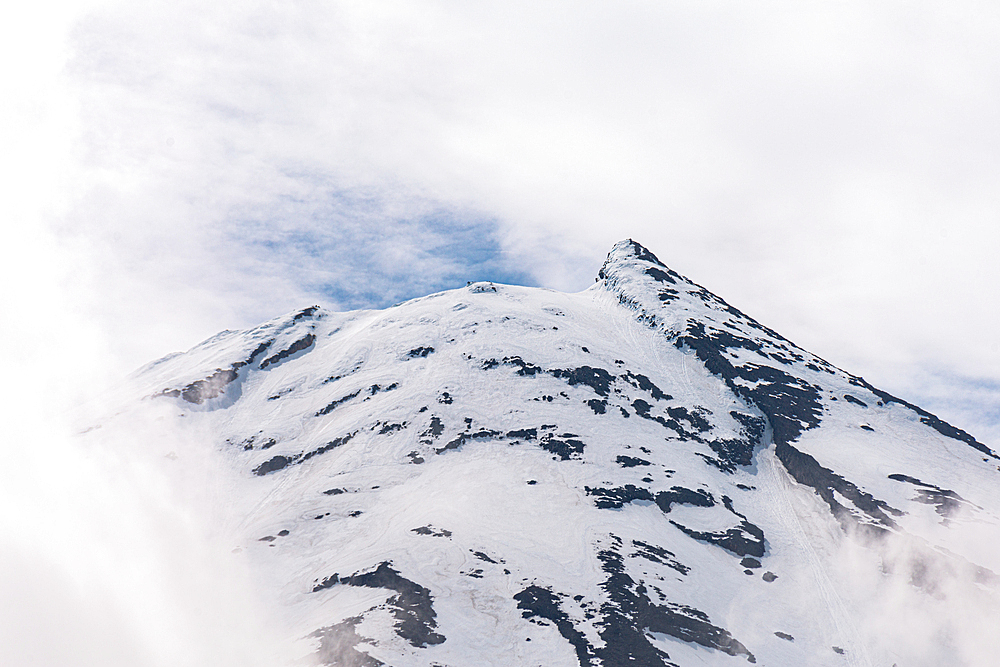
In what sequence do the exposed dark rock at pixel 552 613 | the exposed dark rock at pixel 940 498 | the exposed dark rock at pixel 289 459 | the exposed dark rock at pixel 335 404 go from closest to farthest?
the exposed dark rock at pixel 552 613 → the exposed dark rock at pixel 940 498 → the exposed dark rock at pixel 289 459 → the exposed dark rock at pixel 335 404

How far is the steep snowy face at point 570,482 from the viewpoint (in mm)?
97188

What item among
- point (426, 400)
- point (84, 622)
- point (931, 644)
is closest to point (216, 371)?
point (426, 400)

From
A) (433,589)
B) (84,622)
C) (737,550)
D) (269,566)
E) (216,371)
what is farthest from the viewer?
(216,371)

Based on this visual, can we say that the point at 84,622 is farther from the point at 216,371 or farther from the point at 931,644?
the point at 931,644

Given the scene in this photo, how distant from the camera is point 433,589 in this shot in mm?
97688

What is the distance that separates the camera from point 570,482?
406ft

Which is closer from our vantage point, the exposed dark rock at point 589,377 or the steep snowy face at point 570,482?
the steep snowy face at point 570,482

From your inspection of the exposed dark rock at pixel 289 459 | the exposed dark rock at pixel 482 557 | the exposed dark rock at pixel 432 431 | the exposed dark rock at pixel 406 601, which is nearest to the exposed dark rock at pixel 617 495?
the exposed dark rock at pixel 482 557

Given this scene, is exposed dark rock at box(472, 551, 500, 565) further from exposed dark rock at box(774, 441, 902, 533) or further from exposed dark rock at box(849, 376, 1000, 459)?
exposed dark rock at box(849, 376, 1000, 459)

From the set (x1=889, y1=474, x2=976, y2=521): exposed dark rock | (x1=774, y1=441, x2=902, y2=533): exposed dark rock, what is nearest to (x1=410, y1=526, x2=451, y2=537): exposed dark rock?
(x1=774, y1=441, x2=902, y2=533): exposed dark rock

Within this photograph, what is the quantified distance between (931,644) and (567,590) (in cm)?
4530

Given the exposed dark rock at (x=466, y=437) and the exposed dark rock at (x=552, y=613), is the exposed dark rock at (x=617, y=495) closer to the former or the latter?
the exposed dark rock at (x=466, y=437)

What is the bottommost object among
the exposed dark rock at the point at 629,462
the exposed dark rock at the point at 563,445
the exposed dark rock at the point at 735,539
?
the exposed dark rock at the point at 735,539

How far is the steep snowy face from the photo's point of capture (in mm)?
97188
